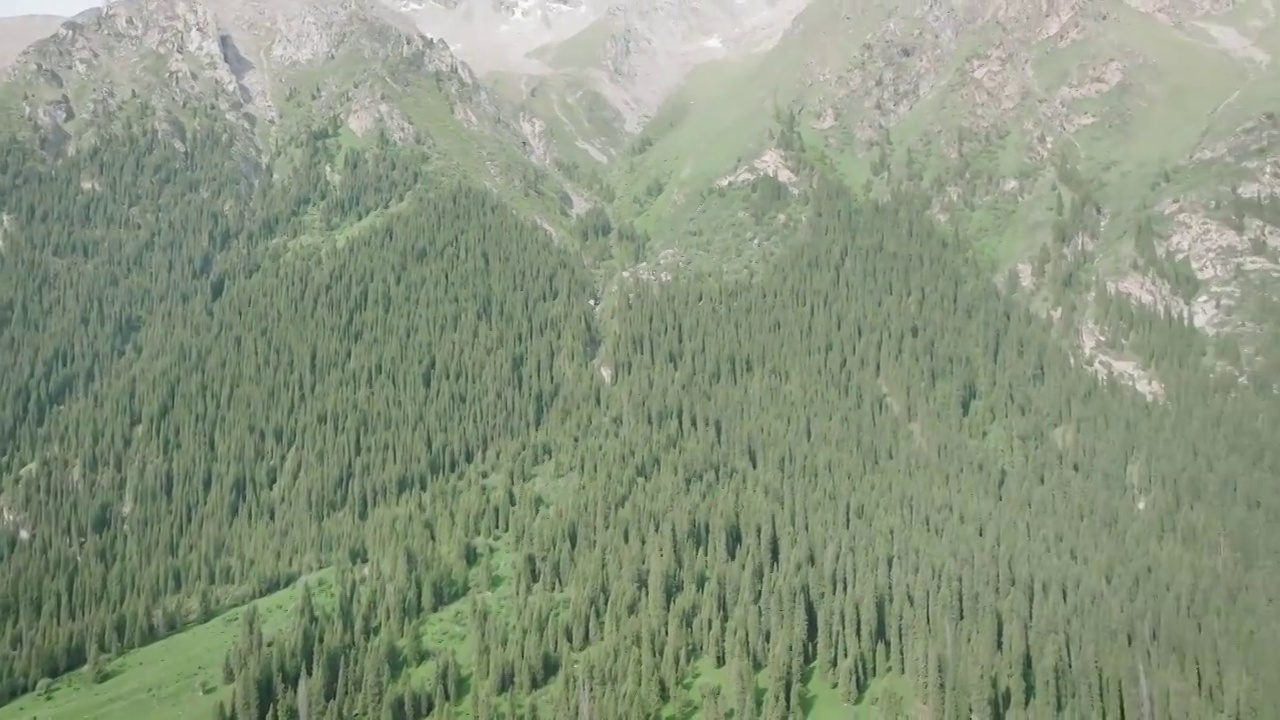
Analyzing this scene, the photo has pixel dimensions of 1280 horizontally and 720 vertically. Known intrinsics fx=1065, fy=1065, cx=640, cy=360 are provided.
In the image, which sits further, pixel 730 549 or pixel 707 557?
pixel 730 549

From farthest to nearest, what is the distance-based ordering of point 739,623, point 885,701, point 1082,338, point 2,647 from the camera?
1. point 1082,338
2. point 2,647
3. point 739,623
4. point 885,701

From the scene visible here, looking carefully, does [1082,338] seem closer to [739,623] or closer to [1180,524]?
[1180,524]

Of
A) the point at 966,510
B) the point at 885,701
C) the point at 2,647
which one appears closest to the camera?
the point at 885,701

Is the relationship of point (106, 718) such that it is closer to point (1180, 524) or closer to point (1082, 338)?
point (1180, 524)

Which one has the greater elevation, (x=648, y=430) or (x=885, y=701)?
(x=648, y=430)

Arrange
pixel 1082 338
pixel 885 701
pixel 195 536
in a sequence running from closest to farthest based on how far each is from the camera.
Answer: pixel 885 701
pixel 195 536
pixel 1082 338

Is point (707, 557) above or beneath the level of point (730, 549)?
above

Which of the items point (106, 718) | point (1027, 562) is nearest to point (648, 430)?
point (1027, 562)

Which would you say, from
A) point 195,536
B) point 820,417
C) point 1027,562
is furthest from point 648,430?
point 195,536

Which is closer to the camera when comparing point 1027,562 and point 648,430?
point 1027,562
